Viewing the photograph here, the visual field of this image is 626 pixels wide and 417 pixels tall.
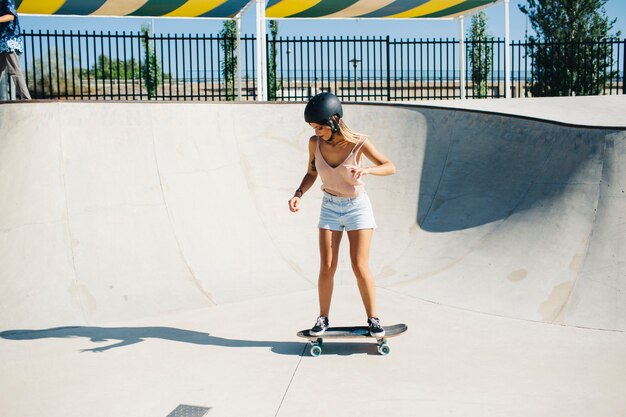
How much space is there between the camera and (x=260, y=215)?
286 inches

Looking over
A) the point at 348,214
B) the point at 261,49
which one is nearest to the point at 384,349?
the point at 348,214

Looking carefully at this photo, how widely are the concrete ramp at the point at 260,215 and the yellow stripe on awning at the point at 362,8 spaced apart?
5315mm

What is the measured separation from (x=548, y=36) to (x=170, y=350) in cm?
2891

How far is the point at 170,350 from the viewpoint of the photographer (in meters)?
4.66

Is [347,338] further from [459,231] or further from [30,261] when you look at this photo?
[30,261]

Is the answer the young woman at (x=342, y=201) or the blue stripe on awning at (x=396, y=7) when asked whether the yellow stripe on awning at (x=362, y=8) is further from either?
the young woman at (x=342, y=201)

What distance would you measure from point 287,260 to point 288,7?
760cm

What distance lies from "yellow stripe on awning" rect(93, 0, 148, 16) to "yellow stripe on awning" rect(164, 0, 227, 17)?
699 mm

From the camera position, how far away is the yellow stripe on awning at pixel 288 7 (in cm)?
1249

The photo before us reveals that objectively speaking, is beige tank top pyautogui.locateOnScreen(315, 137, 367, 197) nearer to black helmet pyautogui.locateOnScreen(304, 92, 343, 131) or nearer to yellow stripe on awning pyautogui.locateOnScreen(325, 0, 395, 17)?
black helmet pyautogui.locateOnScreen(304, 92, 343, 131)

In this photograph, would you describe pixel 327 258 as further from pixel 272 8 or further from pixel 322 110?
pixel 272 8

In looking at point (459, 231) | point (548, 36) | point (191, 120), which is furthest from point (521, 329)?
point (548, 36)

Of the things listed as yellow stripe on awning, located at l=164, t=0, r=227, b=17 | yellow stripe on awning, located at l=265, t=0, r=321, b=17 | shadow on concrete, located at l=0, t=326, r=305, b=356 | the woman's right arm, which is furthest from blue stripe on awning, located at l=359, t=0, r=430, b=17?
shadow on concrete, located at l=0, t=326, r=305, b=356

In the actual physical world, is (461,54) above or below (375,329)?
above
